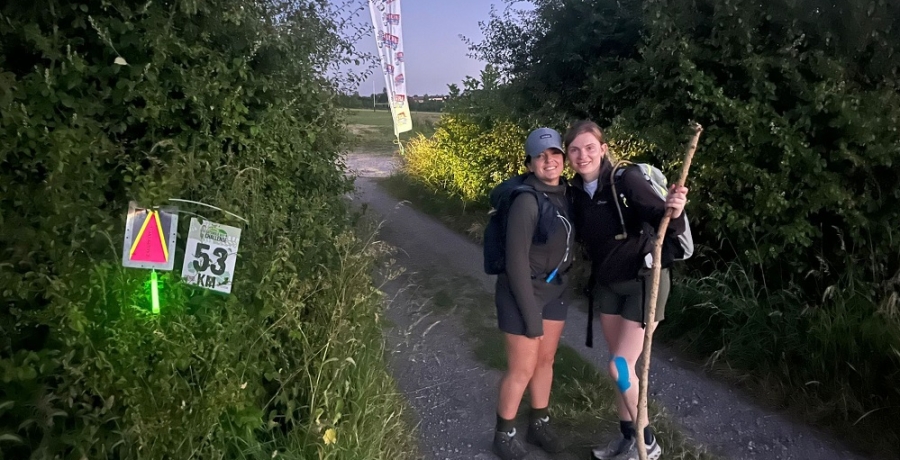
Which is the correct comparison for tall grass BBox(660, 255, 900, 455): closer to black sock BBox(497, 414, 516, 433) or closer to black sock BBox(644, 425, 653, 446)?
black sock BBox(644, 425, 653, 446)

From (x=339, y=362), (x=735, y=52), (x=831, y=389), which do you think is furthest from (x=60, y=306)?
(x=735, y=52)

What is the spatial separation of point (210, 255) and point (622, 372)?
207cm

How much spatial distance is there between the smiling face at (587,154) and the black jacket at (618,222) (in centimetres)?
5

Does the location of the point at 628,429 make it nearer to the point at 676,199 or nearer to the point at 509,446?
the point at 509,446

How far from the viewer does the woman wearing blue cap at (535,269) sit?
117 inches

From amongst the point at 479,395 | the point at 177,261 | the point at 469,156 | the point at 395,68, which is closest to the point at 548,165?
the point at 177,261

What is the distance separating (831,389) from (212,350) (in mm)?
3674

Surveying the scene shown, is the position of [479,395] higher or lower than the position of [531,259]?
lower

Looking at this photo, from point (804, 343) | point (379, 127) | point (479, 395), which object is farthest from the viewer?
point (379, 127)

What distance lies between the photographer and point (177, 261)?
2846 millimetres

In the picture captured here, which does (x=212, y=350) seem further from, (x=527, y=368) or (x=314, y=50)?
(x=314, y=50)

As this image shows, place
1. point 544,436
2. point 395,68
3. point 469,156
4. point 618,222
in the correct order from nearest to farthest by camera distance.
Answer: point 618,222
point 544,436
point 469,156
point 395,68

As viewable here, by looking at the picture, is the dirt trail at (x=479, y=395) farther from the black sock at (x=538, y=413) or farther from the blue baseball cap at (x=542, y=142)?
the blue baseball cap at (x=542, y=142)

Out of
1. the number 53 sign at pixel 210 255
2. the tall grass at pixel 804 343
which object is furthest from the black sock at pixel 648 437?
the number 53 sign at pixel 210 255
